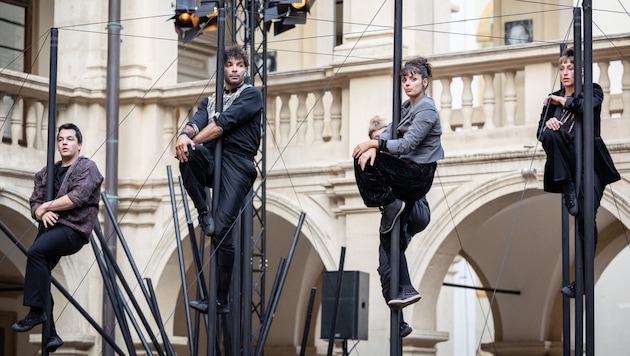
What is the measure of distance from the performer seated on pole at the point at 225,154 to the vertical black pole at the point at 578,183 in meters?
1.81

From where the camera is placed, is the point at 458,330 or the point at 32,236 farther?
the point at 458,330

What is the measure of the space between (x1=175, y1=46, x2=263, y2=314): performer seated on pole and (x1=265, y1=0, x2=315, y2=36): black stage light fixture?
15.9 feet

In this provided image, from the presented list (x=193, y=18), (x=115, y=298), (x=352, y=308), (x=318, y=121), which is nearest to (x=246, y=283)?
(x=115, y=298)

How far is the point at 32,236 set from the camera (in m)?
15.8

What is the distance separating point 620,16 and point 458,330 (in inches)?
242

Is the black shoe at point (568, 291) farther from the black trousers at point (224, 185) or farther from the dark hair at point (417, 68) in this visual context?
the black trousers at point (224, 185)

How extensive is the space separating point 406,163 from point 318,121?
6766mm

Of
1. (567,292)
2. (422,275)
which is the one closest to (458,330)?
(422,275)

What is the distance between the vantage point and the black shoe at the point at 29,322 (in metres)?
9.34

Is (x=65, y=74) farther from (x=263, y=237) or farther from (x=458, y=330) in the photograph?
(x=458, y=330)

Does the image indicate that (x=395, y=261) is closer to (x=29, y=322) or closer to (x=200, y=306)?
(x=200, y=306)

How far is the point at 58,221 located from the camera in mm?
9484

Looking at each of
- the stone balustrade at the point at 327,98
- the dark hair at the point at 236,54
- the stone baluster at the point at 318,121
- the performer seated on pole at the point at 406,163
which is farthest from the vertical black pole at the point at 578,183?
the stone baluster at the point at 318,121

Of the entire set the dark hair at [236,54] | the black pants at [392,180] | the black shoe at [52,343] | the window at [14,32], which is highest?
Answer: the window at [14,32]
